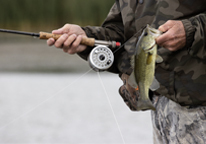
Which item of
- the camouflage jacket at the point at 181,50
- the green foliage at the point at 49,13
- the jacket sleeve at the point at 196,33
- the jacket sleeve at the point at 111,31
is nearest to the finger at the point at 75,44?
the jacket sleeve at the point at 111,31

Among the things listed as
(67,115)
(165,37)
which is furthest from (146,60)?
(67,115)

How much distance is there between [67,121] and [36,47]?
543 cm

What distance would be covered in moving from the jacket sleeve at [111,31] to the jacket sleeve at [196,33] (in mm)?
605

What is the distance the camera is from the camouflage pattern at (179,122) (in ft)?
5.33

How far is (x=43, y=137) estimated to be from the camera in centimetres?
394

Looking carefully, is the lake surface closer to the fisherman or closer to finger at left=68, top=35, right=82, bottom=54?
the fisherman

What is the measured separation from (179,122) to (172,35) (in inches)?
17.5

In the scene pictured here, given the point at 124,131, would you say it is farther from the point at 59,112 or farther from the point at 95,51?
the point at 95,51

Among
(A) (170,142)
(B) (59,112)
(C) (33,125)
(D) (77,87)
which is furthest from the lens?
(D) (77,87)

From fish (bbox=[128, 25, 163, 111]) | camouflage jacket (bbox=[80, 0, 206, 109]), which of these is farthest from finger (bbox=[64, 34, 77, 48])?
fish (bbox=[128, 25, 163, 111])

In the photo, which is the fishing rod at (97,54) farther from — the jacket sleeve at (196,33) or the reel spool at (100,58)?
the jacket sleeve at (196,33)

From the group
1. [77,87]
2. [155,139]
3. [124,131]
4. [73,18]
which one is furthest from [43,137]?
[73,18]

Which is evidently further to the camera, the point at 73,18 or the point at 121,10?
the point at 73,18

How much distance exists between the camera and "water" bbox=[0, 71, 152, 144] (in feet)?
12.8
